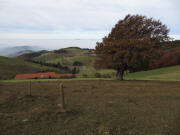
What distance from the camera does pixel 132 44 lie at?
21672 millimetres

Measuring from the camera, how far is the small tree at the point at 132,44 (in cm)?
2111

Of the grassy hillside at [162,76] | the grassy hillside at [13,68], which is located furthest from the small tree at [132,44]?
the grassy hillside at [13,68]

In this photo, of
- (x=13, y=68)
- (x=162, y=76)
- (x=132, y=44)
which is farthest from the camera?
(x=13, y=68)

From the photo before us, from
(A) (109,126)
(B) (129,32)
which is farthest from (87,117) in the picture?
(B) (129,32)

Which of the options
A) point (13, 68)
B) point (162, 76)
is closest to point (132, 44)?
point (162, 76)

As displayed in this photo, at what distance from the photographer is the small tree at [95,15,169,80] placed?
21.1 meters

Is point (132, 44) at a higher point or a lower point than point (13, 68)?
higher

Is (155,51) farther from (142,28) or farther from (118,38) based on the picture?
(118,38)

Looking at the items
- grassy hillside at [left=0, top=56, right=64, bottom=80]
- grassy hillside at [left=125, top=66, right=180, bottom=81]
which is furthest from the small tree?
grassy hillside at [left=0, top=56, right=64, bottom=80]

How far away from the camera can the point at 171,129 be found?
5.70 m

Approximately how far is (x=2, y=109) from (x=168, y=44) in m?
24.4

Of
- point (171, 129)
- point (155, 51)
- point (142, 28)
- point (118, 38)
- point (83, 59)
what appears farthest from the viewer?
point (83, 59)

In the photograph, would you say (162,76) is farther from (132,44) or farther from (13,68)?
(13,68)

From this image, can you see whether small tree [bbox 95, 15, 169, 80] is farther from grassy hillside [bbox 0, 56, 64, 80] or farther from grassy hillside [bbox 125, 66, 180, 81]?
grassy hillside [bbox 0, 56, 64, 80]
